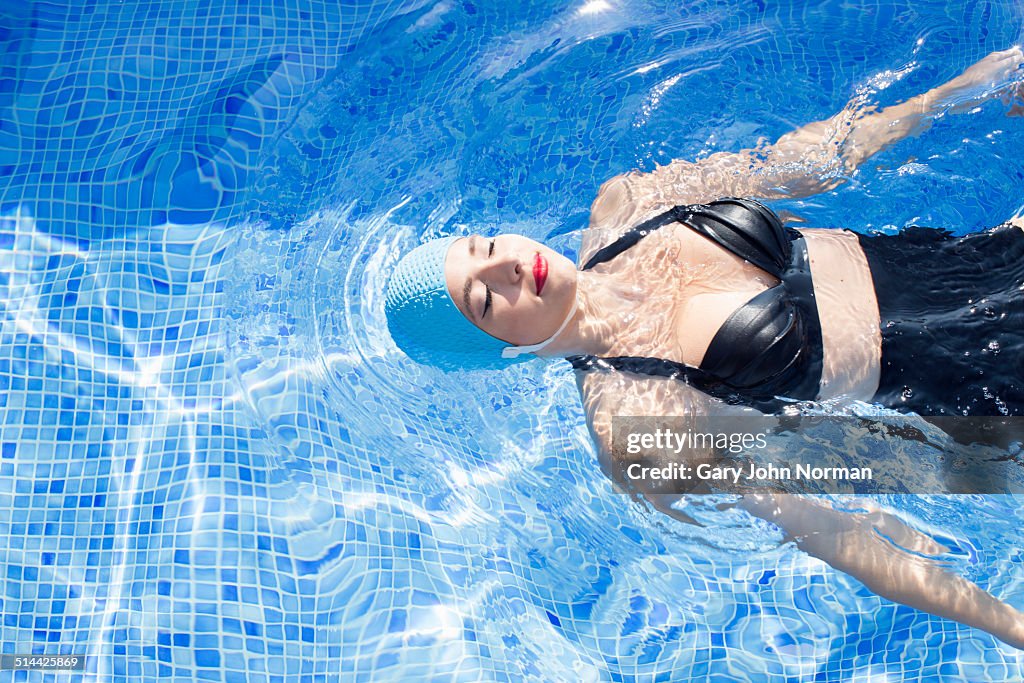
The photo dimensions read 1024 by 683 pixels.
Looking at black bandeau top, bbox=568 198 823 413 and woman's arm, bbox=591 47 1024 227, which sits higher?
woman's arm, bbox=591 47 1024 227

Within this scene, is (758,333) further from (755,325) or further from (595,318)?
(595,318)

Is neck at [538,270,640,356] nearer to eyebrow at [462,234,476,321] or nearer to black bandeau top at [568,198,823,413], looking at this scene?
black bandeau top at [568,198,823,413]

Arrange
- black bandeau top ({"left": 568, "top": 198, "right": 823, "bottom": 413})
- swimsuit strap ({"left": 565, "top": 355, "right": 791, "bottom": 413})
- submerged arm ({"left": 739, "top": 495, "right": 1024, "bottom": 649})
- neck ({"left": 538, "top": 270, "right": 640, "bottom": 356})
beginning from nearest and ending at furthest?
submerged arm ({"left": 739, "top": 495, "right": 1024, "bottom": 649}) < black bandeau top ({"left": 568, "top": 198, "right": 823, "bottom": 413}) < swimsuit strap ({"left": 565, "top": 355, "right": 791, "bottom": 413}) < neck ({"left": 538, "top": 270, "right": 640, "bottom": 356})

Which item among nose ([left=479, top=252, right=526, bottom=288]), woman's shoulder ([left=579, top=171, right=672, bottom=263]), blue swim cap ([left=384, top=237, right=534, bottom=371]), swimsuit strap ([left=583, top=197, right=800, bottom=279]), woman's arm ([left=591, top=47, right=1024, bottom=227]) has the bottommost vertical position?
blue swim cap ([left=384, top=237, right=534, bottom=371])

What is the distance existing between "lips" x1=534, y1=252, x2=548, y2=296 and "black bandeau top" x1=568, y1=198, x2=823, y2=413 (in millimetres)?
450

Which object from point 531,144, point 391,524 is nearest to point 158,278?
point 391,524

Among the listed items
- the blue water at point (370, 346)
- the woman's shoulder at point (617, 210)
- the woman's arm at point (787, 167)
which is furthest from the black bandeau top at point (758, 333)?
the blue water at point (370, 346)

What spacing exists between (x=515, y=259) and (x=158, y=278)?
91.4 inches

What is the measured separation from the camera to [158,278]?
4211 millimetres

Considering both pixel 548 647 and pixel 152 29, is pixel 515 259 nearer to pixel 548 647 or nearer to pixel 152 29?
pixel 548 647

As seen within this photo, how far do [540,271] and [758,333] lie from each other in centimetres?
75

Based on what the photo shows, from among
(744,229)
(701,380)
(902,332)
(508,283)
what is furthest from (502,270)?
(902,332)

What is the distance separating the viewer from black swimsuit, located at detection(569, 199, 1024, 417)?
9.04 feet

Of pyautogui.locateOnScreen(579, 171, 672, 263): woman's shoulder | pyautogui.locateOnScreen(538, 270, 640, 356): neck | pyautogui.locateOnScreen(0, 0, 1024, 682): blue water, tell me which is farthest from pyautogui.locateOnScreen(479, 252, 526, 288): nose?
pyautogui.locateOnScreen(0, 0, 1024, 682): blue water
